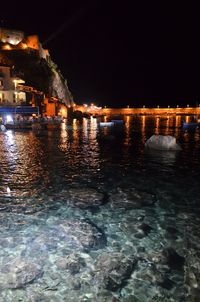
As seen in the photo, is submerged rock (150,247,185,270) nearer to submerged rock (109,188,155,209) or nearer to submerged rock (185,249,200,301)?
submerged rock (185,249,200,301)

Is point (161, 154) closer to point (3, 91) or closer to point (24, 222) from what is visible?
point (24, 222)

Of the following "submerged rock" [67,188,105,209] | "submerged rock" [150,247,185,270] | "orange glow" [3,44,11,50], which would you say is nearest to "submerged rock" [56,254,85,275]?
"submerged rock" [150,247,185,270]

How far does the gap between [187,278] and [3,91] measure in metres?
67.8

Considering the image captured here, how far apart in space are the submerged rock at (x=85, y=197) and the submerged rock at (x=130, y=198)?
2.17ft

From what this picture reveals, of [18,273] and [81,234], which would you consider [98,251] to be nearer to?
[81,234]

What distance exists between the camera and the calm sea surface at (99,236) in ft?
20.7

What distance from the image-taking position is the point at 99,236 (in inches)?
347

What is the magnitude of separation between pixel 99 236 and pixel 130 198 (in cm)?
416

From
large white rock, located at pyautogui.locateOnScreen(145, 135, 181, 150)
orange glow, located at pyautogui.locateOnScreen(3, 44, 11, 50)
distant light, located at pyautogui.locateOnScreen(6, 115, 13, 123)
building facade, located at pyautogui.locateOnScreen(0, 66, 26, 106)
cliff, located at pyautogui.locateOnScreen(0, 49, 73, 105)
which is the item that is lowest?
large white rock, located at pyautogui.locateOnScreen(145, 135, 181, 150)

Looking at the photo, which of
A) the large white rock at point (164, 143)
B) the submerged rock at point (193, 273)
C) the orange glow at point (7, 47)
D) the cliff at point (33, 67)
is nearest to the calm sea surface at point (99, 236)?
the submerged rock at point (193, 273)

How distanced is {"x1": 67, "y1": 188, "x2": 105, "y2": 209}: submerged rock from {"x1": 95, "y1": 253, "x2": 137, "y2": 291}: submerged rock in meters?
4.10

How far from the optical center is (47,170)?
18453 mm

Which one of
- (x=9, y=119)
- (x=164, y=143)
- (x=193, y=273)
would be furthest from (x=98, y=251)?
(x=9, y=119)

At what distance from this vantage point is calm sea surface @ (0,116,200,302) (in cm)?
631
